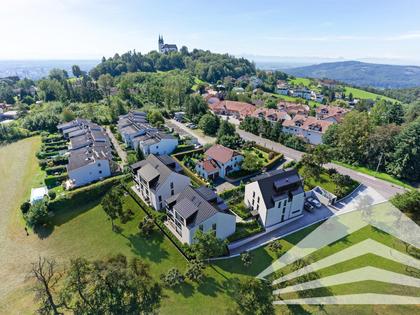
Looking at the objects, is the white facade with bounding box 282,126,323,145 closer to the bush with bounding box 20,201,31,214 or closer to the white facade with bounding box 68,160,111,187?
the white facade with bounding box 68,160,111,187

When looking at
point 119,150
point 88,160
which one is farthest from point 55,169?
point 119,150

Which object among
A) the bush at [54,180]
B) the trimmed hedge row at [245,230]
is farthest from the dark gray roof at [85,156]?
the trimmed hedge row at [245,230]

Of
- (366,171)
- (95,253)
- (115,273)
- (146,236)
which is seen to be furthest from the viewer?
(366,171)

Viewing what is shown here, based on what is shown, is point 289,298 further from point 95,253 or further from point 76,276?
point 95,253

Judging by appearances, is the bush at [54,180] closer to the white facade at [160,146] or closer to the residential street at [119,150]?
the residential street at [119,150]

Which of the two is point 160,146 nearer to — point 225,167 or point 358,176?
point 225,167

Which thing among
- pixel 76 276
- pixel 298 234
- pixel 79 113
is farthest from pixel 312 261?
pixel 79 113
